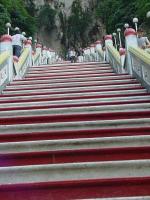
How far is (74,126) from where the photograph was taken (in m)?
4.48

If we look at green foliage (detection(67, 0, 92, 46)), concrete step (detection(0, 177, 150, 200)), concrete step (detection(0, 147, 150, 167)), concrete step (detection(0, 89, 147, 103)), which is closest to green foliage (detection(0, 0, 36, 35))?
green foliage (detection(67, 0, 92, 46))

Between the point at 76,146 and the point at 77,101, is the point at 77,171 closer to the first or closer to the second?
the point at 76,146

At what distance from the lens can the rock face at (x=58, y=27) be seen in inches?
1591

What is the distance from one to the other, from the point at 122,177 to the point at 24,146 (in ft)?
3.35

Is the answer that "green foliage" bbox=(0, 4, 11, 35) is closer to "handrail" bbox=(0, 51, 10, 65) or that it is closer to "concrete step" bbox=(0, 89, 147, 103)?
"handrail" bbox=(0, 51, 10, 65)

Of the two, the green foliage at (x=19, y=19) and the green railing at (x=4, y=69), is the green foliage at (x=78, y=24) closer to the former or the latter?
the green foliage at (x=19, y=19)

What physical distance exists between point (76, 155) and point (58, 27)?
1540 inches

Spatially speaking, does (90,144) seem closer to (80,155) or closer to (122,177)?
(80,155)

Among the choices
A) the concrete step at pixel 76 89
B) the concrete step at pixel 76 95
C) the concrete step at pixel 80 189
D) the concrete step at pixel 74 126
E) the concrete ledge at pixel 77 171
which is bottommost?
the concrete step at pixel 80 189

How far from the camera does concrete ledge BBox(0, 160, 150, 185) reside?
346 centimetres

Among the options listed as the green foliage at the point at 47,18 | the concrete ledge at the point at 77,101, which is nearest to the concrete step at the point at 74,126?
the concrete ledge at the point at 77,101

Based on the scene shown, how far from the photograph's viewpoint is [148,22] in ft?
86.1

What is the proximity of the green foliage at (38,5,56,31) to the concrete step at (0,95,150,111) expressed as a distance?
3584cm

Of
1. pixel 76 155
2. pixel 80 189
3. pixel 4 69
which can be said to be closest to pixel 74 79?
pixel 4 69
